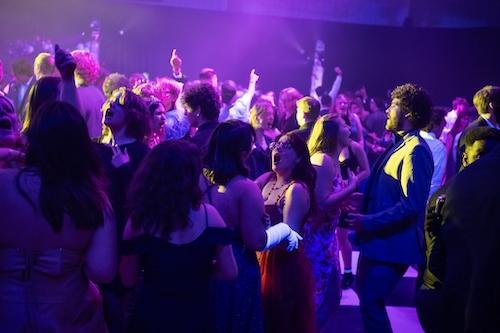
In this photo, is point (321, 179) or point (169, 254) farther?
point (321, 179)

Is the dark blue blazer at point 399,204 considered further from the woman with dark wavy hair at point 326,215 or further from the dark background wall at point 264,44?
the dark background wall at point 264,44

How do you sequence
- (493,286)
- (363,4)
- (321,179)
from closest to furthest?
1. (493,286)
2. (321,179)
3. (363,4)

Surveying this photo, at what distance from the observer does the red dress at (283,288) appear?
3549mm

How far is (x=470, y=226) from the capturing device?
235 centimetres

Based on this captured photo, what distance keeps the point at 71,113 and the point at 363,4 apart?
12.3 metres

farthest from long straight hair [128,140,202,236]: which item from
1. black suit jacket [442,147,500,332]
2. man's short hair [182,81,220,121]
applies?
man's short hair [182,81,220,121]

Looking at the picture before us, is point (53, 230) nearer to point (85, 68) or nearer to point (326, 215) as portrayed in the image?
point (326, 215)

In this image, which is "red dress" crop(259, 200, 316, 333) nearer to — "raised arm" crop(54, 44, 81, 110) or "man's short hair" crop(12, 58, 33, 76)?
"raised arm" crop(54, 44, 81, 110)

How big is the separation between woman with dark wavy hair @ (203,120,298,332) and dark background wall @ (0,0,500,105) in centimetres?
1025

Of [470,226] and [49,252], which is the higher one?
[470,226]

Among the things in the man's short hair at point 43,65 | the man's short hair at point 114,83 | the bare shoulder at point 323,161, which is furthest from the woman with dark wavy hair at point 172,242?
the man's short hair at point 43,65

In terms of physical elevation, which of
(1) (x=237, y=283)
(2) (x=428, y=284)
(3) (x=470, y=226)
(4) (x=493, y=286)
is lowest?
(1) (x=237, y=283)

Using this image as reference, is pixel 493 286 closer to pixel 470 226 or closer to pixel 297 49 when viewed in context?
pixel 470 226

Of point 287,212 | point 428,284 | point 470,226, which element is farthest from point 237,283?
point 470,226
